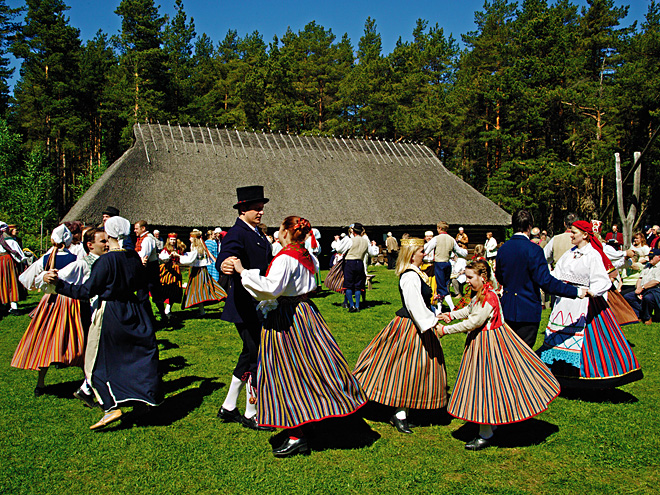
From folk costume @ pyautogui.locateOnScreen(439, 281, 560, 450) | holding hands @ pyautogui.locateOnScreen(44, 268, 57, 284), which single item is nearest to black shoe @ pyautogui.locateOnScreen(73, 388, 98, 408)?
holding hands @ pyautogui.locateOnScreen(44, 268, 57, 284)

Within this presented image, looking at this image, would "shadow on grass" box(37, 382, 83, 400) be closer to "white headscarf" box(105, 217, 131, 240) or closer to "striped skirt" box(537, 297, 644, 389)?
"white headscarf" box(105, 217, 131, 240)

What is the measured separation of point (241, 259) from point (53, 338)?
8.18ft

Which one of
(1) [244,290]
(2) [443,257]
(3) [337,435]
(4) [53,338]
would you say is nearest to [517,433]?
(3) [337,435]

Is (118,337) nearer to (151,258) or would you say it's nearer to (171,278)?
(151,258)

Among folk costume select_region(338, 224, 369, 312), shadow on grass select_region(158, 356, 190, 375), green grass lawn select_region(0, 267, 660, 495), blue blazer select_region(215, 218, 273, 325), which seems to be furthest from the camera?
folk costume select_region(338, 224, 369, 312)

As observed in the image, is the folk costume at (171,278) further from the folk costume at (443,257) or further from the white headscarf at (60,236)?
the folk costume at (443,257)

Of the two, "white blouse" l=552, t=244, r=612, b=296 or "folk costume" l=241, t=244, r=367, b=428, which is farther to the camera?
"white blouse" l=552, t=244, r=612, b=296

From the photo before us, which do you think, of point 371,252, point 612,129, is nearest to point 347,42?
point 612,129

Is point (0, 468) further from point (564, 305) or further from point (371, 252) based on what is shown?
point (371, 252)

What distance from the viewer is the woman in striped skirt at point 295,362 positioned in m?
4.01

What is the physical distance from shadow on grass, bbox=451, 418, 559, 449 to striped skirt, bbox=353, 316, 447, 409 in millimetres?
434

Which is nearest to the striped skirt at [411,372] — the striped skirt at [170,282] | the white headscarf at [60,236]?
the white headscarf at [60,236]

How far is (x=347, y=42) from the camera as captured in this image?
43469 mm

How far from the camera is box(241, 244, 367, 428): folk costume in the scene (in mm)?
4004
